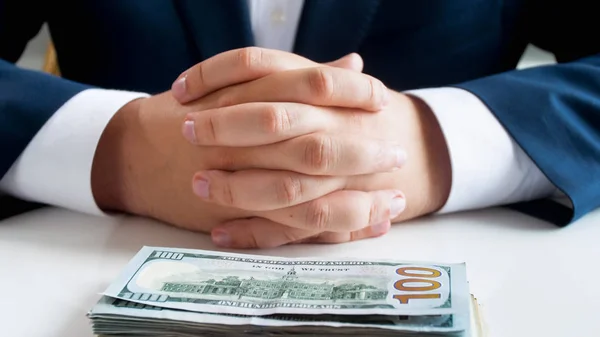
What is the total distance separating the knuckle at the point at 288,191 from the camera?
1.94ft

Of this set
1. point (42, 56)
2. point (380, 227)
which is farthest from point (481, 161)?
point (42, 56)

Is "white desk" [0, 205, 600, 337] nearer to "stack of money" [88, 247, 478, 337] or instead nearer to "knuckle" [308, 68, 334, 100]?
"stack of money" [88, 247, 478, 337]

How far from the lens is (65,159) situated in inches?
27.0

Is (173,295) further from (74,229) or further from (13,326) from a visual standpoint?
(74,229)

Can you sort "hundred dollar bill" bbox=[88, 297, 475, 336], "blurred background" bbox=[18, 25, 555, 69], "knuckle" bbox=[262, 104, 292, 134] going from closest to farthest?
"hundred dollar bill" bbox=[88, 297, 475, 336], "knuckle" bbox=[262, 104, 292, 134], "blurred background" bbox=[18, 25, 555, 69]

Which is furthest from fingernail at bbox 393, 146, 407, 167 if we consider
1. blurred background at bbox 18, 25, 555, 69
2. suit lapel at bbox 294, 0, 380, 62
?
blurred background at bbox 18, 25, 555, 69

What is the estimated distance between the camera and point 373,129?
0.65m

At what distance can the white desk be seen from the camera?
49 centimetres

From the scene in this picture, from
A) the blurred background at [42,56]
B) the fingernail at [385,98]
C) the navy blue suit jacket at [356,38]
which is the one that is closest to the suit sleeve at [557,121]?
the navy blue suit jacket at [356,38]

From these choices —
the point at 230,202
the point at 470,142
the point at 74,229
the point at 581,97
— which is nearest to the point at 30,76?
the point at 74,229

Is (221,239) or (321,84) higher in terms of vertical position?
(321,84)

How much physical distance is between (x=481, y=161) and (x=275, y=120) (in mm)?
243

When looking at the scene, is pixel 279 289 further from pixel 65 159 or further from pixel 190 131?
pixel 65 159

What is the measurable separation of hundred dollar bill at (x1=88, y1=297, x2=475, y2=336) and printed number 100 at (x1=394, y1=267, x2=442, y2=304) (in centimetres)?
3
